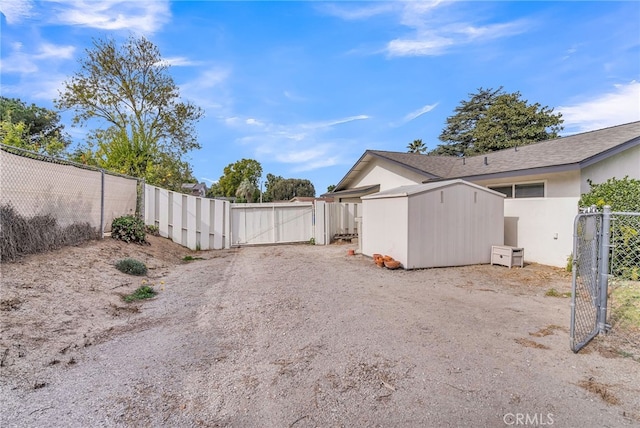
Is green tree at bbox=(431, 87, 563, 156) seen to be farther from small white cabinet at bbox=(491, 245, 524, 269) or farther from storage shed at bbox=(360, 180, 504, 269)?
small white cabinet at bbox=(491, 245, 524, 269)

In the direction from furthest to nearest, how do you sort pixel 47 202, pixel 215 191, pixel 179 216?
pixel 215 191, pixel 179 216, pixel 47 202

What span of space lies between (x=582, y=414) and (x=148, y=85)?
19948mm

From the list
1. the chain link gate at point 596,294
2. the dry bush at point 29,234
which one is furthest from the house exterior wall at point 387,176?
the dry bush at point 29,234

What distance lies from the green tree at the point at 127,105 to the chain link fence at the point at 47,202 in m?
7.28

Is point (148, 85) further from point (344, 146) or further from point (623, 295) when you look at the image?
point (623, 295)

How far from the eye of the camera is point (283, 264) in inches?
320

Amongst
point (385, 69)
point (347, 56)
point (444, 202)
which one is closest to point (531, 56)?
point (385, 69)

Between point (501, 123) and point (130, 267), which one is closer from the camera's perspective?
point (130, 267)

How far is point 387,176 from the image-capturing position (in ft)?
44.2

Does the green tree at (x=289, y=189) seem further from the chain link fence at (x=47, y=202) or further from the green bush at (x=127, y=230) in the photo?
the chain link fence at (x=47, y=202)

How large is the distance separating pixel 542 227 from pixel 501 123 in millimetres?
22659

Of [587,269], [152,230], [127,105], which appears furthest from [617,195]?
[127,105]

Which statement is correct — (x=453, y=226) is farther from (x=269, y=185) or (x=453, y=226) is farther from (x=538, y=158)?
(x=269, y=185)

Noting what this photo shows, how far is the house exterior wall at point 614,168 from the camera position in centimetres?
738
